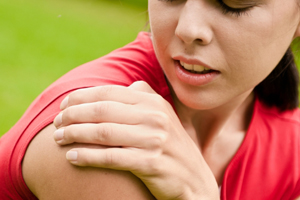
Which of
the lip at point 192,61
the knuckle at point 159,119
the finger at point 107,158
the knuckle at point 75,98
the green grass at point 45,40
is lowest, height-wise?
the green grass at point 45,40

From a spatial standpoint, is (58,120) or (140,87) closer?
(58,120)

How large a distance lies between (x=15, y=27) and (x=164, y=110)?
12.9ft

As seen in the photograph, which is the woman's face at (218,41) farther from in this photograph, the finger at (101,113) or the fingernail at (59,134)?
the fingernail at (59,134)

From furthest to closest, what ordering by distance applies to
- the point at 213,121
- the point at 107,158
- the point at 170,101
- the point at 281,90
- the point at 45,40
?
the point at 45,40
the point at 281,90
the point at 213,121
the point at 170,101
the point at 107,158

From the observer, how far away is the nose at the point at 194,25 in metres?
0.85

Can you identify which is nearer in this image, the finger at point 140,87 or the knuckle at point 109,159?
the knuckle at point 109,159

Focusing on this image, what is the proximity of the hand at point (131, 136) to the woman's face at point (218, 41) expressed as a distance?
12 centimetres

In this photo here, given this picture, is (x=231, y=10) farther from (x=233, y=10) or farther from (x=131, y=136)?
(x=131, y=136)

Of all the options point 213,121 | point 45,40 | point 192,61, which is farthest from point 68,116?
point 45,40

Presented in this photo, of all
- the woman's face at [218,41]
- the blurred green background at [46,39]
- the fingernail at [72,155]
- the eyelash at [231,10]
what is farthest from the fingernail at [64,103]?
the blurred green background at [46,39]

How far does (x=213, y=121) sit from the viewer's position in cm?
129

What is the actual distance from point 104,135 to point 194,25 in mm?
306

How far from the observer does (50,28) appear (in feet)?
15.4

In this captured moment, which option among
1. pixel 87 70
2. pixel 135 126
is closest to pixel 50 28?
pixel 87 70
